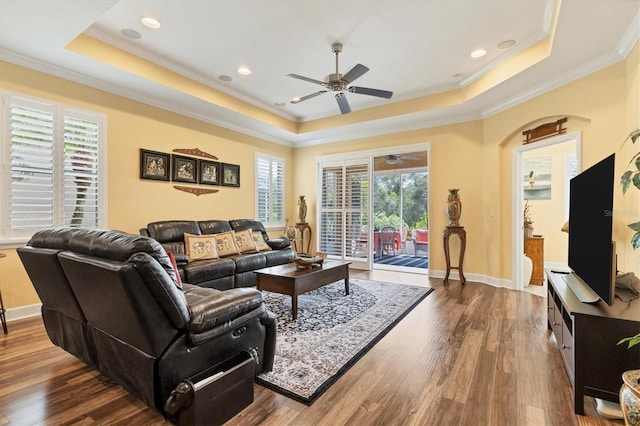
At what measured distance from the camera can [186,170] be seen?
16.1 ft

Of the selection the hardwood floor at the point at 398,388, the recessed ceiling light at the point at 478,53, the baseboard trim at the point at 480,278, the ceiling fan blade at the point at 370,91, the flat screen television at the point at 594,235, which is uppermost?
the recessed ceiling light at the point at 478,53

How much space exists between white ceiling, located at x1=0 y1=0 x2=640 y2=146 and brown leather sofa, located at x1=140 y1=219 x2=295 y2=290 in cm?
187

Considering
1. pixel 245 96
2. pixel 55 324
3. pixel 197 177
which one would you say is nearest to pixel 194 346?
pixel 55 324

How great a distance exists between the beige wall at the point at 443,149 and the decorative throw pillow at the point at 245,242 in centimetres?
81

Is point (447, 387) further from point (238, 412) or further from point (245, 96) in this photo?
point (245, 96)

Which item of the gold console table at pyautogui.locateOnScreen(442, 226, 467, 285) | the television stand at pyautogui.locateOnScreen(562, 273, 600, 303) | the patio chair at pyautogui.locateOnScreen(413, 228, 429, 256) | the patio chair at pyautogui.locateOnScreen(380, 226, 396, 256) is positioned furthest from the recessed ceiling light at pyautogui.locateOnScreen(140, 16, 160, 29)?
the patio chair at pyautogui.locateOnScreen(413, 228, 429, 256)

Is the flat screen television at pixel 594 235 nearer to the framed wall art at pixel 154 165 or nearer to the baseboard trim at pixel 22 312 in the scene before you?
the framed wall art at pixel 154 165

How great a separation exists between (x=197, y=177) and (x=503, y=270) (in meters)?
5.20

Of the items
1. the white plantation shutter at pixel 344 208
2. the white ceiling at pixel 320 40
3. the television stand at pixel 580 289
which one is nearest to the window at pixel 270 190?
the white plantation shutter at pixel 344 208

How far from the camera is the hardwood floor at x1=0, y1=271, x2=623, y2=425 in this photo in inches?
67.3

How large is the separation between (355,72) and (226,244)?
3009mm

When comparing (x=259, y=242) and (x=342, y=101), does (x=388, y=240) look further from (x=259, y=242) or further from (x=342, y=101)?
(x=342, y=101)

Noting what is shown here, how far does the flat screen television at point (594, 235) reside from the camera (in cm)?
192

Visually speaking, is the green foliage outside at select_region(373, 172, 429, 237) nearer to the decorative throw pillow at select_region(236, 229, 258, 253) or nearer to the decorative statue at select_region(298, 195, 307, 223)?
the decorative statue at select_region(298, 195, 307, 223)
